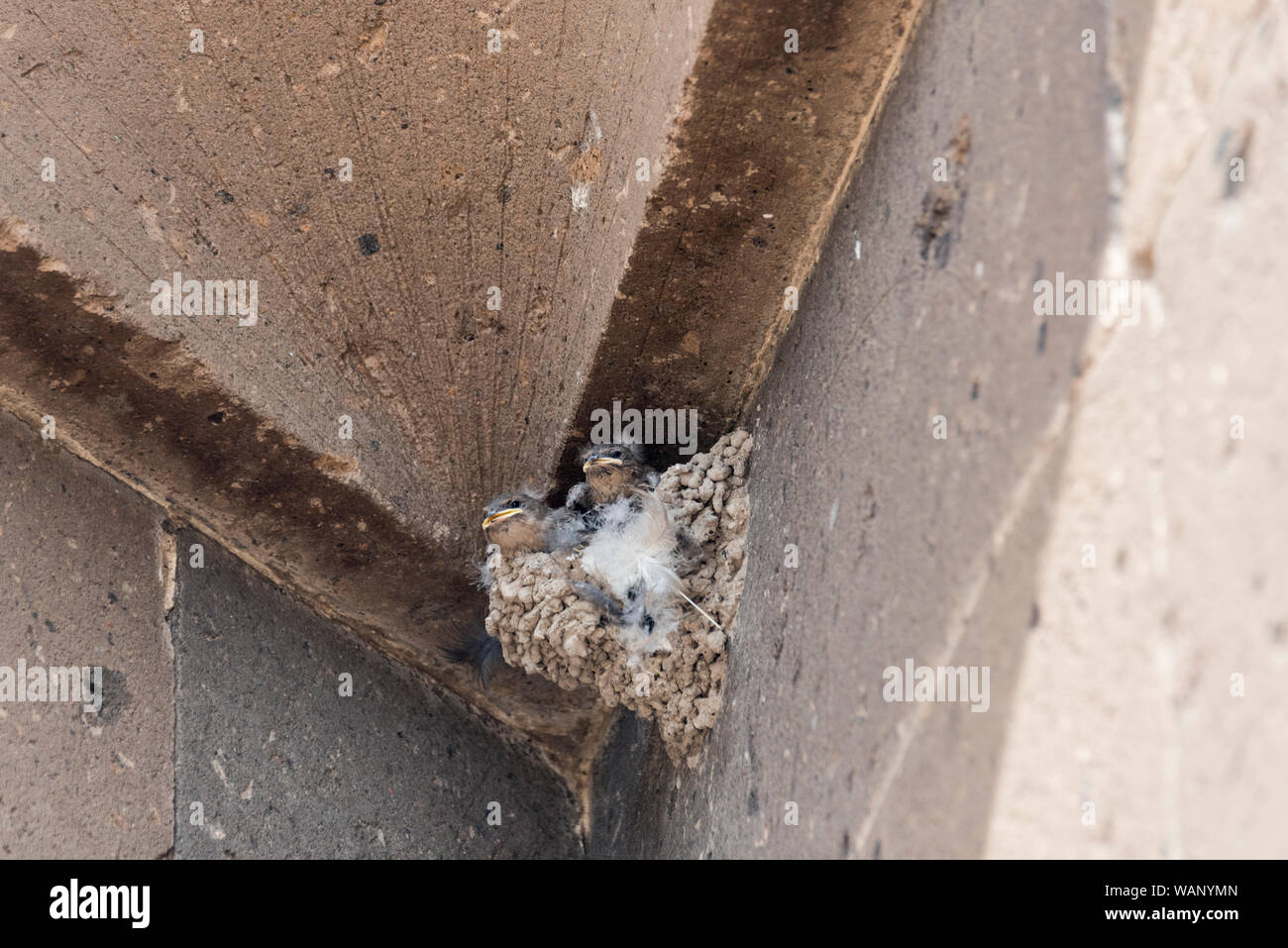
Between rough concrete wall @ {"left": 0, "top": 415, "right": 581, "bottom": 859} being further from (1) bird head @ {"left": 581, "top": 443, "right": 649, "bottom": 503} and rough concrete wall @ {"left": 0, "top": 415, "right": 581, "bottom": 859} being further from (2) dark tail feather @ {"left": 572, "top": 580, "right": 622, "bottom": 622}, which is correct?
(1) bird head @ {"left": 581, "top": 443, "right": 649, "bottom": 503}

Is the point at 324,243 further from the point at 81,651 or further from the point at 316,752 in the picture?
the point at 316,752

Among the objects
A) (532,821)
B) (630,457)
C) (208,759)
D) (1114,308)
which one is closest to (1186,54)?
(1114,308)

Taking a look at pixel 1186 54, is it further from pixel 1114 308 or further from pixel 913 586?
pixel 913 586
